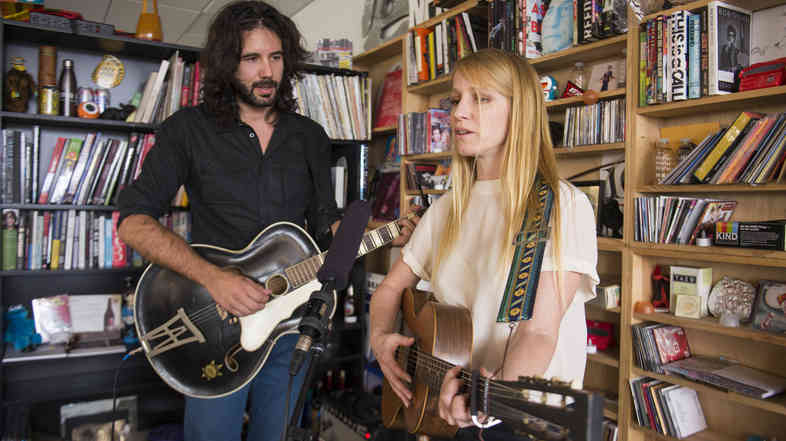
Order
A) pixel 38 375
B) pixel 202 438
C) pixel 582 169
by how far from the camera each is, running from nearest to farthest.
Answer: pixel 202 438, pixel 582 169, pixel 38 375

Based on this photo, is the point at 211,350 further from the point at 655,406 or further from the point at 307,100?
the point at 307,100

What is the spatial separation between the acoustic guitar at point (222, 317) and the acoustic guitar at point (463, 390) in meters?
0.50

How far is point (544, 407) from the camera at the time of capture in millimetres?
700

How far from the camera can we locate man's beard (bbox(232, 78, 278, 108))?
5.73 feet

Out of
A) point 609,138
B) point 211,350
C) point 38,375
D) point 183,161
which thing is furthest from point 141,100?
point 609,138

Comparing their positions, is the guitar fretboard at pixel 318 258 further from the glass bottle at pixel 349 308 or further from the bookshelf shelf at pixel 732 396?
the glass bottle at pixel 349 308

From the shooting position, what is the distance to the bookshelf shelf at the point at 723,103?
1.58 metres

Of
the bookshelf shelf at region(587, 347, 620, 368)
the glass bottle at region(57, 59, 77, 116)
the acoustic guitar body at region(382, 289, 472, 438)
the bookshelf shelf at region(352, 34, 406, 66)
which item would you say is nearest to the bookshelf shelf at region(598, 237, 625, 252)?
the bookshelf shelf at region(587, 347, 620, 368)

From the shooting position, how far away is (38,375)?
259 centimetres

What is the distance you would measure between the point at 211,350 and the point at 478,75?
1.14 meters

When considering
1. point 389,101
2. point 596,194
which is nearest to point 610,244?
point 596,194

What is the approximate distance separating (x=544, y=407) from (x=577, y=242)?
0.38 m

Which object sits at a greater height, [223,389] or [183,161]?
[183,161]

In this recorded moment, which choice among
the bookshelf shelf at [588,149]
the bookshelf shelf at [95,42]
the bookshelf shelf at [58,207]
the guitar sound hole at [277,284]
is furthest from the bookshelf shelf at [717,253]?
the bookshelf shelf at [58,207]
